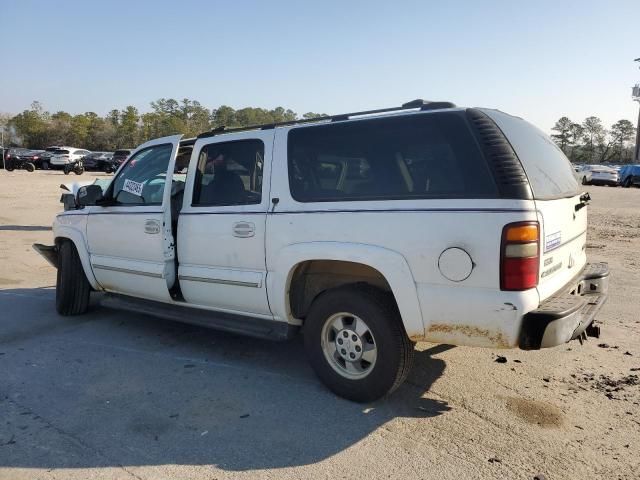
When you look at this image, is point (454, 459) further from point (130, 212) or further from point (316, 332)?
point (130, 212)

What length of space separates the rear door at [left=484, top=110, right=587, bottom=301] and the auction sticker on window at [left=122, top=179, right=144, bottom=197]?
3.43 meters

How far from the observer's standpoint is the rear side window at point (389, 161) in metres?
3.33

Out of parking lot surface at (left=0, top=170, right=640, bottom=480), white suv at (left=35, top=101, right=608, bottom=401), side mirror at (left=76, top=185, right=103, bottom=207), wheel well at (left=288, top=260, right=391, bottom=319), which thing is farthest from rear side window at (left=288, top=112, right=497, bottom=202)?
side mirror at (left=76, top=185, right=103, bottom=207)

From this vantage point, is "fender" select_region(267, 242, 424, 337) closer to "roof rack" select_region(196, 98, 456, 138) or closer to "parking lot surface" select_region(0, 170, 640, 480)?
"parking lot surface" select_region(0, 170, 640, 480)

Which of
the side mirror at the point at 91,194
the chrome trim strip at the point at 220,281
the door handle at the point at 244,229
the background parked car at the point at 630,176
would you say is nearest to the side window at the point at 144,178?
the side mirror at the point at 91,194

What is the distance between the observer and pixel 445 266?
3293 mm

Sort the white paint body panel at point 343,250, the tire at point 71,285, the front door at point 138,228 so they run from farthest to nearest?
1. the tire at point 71,285
2. the front door at point 138,228
3. the white paint body panel at point 343,250

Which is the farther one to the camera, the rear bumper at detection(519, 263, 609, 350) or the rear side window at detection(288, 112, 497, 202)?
the rear side window at detection(288, 112, 497, 202)

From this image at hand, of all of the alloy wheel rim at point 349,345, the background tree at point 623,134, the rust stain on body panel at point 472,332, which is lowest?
the alloy wheel rim at point 349,345

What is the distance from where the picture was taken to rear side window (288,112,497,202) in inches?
131

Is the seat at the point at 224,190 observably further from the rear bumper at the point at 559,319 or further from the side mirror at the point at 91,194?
the rear bumper at the point at 559,319

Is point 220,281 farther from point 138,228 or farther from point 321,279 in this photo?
point 138,228

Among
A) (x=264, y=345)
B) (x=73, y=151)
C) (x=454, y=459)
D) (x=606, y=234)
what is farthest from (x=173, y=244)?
(x=73, y=151)

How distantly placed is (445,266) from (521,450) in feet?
3.92
